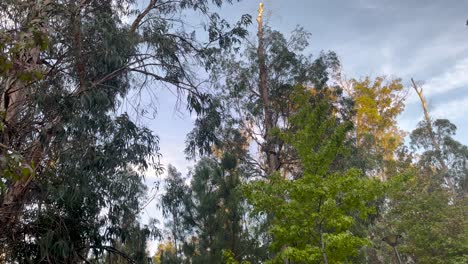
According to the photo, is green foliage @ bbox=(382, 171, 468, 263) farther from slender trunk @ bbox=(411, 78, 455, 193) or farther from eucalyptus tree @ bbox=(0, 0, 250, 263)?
slender trunk @ bbox=(411, 78, 455, 193)

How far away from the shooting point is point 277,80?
1218cm

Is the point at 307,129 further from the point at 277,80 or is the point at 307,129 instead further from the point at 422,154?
the point at 422,154

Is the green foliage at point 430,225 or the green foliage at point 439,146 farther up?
the green foliage at point 439,146

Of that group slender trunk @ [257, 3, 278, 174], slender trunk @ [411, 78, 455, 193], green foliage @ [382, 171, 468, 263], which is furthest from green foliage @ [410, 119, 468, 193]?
slender trunk @ [257, 3, 278, 174]

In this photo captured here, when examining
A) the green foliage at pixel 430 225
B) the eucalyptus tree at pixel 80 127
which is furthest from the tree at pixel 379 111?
the eucalyptus tree at pixel 80 127

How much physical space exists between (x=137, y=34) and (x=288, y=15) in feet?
21.2

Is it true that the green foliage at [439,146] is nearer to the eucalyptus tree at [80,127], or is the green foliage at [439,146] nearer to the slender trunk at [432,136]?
the slender trunk at [432,136]

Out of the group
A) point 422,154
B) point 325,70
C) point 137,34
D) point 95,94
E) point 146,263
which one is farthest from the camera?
point 422,154

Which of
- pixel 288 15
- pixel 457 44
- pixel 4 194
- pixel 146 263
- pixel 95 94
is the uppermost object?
pixel 288 15

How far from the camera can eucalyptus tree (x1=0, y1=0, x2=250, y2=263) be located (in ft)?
19.5

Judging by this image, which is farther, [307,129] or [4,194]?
[307,129]

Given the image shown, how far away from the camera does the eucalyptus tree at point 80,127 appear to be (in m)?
5.94

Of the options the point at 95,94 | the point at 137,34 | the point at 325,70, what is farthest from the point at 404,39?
the point at 95,94

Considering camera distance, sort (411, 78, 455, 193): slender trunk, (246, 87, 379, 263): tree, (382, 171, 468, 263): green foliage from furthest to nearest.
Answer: (411, 78, 455, 193): slender trunk
(382, 171, 468, 263): green foliage
(246, 87, 379, 263): tree
